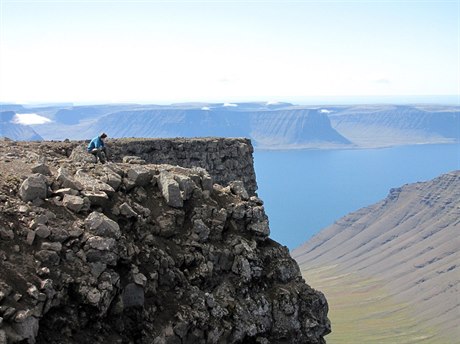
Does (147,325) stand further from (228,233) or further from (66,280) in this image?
(228,233)

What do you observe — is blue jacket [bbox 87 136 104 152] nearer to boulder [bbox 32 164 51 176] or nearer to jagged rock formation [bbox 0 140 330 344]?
jagged rock formation [bbox 0 140 330 344]

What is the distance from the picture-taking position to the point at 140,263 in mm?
20000

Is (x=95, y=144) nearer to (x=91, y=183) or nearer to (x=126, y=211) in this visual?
(x=91, y=183)

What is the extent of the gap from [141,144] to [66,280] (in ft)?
101

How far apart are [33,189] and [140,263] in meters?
4.15

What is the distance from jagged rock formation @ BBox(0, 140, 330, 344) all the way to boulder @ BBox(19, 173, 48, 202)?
42 mm

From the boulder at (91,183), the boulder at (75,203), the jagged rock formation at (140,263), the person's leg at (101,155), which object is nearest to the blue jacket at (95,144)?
the person's leg at (101,155)

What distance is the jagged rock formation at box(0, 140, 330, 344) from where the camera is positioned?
682 inches

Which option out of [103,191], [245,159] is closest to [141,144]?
[245,159]

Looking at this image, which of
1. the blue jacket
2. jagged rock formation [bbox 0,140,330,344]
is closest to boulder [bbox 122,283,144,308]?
jagged rock formation [bbox 0,140,330,344]

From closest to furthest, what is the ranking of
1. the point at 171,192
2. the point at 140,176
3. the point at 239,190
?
the point at 171,192
the point at 140,176
the point at 239,190

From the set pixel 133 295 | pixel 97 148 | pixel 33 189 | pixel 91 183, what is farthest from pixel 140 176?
pixel 97 148

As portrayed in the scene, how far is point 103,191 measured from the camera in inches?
835

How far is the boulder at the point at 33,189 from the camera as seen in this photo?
776 inches
